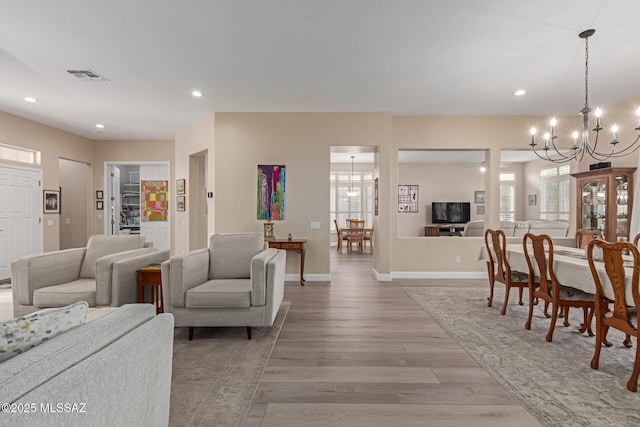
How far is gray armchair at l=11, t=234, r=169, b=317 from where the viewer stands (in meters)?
3.00

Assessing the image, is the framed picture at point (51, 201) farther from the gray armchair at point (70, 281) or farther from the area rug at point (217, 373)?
the area rug at point (217, 373)

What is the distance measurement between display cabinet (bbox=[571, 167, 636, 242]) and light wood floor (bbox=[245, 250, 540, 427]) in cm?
349

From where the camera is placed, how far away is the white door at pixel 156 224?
299 inches

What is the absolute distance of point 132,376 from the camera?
112cm

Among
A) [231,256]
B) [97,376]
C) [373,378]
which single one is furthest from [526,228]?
[97,376]

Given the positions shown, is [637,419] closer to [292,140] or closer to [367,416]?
[367,416]

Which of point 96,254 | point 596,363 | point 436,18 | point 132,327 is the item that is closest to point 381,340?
point 596,363

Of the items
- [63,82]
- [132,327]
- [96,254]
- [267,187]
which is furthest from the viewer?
[267,187]

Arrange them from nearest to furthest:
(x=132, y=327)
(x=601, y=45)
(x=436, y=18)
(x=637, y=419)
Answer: (x=132, y=327), (x=637, y=419), (x=436, y=18), (x=601, y=45)

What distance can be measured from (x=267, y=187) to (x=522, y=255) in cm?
387

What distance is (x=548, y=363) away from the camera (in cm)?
254

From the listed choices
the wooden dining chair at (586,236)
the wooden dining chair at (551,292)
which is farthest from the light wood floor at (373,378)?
the wooden dining chair at (586,236)

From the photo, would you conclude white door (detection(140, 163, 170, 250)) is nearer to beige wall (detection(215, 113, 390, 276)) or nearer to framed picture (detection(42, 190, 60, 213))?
framed picture (detection(42, 190, 60, 213))

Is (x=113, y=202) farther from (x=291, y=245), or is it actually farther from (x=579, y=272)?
(x=579, y=272)
